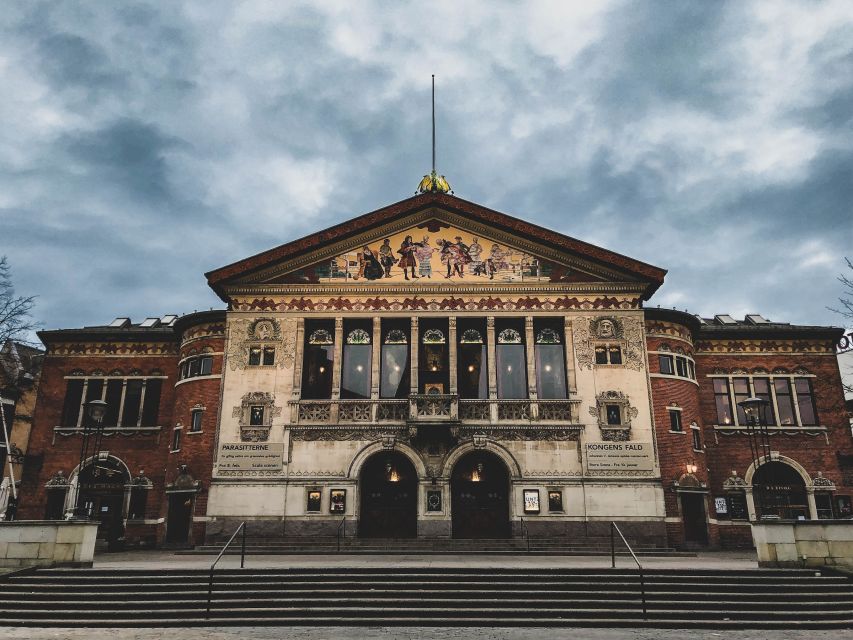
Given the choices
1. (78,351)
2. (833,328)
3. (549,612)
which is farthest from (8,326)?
(833,328)

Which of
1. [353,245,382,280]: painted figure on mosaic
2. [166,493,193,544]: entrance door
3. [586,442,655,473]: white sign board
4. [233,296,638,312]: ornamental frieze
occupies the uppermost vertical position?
[353,245,382,280]: painted figure on mosaic

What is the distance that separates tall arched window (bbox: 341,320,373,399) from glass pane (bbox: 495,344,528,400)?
5502 millimetres

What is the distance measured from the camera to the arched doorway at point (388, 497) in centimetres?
2697

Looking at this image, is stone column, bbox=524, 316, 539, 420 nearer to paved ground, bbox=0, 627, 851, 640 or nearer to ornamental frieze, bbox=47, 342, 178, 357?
paved ground, bbox=0, 627, 851, 640

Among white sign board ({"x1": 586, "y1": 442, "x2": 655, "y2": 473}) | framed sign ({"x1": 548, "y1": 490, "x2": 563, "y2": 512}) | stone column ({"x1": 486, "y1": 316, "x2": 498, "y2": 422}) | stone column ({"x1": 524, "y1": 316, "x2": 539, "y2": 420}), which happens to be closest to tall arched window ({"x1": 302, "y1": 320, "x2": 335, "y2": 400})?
stone column ({"x1": 486, "y1": 316, "x2": 498, "y2": 422})

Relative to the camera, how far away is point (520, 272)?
29.5m

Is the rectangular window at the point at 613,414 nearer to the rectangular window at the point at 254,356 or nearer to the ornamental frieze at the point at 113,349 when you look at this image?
the rectangular window at the point at 254,356

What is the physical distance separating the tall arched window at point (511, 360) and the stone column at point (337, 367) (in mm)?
6611

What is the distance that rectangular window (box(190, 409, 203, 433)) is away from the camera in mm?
29625

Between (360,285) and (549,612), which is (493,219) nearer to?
(360,285)

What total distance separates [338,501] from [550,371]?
10181 millimetres

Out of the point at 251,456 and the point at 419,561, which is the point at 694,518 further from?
the point at 251,456

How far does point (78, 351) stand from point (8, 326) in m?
6.36

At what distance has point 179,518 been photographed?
2922 cm
